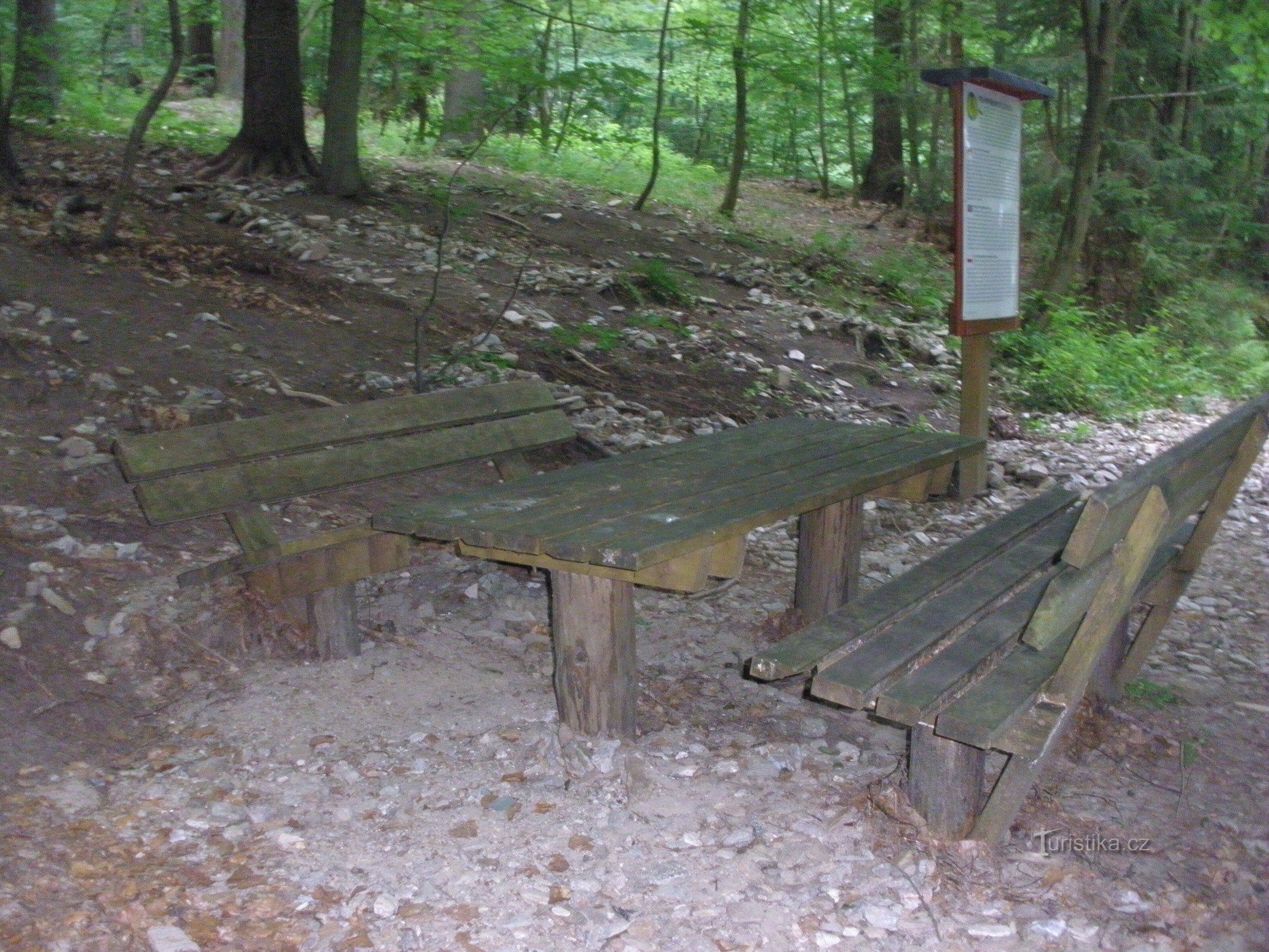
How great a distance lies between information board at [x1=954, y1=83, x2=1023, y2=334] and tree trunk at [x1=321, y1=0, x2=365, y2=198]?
21.1ft

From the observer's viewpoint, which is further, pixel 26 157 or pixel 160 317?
pixel 26 157

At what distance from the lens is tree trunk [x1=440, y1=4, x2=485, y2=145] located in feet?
23.8

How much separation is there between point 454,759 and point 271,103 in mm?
9187

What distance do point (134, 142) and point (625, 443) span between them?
3.78 m

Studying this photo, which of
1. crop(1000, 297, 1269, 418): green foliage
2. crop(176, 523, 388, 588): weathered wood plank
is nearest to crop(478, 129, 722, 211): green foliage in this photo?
crop(1000, 297, 1269, 418): green foliage

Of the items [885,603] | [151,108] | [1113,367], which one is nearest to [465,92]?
[151,108]

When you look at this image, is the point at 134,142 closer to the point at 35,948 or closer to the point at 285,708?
the point at 285,708

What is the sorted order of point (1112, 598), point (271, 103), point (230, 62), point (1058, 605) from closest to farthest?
point (1058, 605) → point (1112, 598) → point (271, 103) → point (230, 62)

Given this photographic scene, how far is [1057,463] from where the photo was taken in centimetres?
838

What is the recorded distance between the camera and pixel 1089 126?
11383 mm

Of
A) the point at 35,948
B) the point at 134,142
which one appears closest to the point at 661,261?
the point at 134,142

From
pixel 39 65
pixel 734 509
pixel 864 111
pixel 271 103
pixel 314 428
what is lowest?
pixel 734 509

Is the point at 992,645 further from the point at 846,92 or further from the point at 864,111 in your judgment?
the point at 864,111

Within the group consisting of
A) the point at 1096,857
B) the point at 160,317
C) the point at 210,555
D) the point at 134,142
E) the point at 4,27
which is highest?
the point at 4,27
